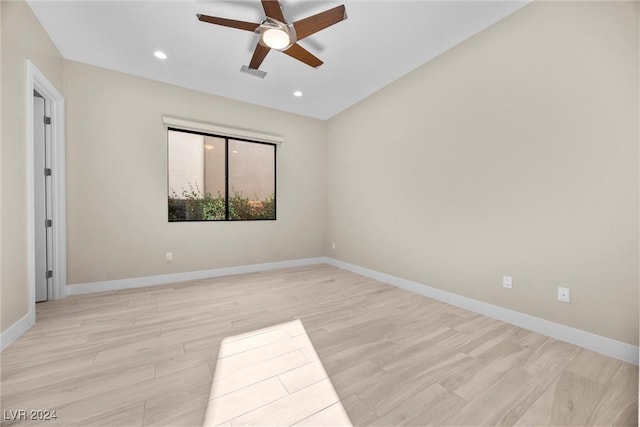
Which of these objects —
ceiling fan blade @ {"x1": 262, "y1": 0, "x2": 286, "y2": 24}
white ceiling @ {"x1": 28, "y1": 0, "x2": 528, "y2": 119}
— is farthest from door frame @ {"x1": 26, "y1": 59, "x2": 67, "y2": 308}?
ceiling fan blade @ {"x1": 262, "y1": 0, "x2": 286, "y2": 24}

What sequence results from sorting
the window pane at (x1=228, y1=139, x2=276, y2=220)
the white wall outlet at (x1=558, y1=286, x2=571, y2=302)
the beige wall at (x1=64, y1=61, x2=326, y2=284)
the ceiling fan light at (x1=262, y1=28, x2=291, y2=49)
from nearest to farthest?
the white wall outlet at (x1=558, y1=286, x2=571, y2=302), the ceiling fan light at (x1=262, y1=28, x2=291, y2=49), the beige wall at (x1=64, y1=61, x2=326, y2=284), the window pane at (x1=228, y1=139, x2=276, y2=220)

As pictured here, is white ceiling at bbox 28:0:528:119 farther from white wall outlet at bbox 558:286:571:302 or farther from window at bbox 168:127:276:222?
white wall outlet at bbox 558:286:571:302

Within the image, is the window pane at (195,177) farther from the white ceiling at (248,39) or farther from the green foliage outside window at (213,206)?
the white ceiling at (248,39)

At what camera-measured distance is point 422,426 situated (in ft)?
3.91

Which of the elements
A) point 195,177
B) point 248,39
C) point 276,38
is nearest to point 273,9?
point 276,38

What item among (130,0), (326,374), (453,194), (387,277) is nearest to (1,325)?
(326,374)

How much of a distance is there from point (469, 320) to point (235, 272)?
3.19 m

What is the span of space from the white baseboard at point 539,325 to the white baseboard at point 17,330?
366 cm

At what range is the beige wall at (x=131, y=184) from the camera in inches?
120

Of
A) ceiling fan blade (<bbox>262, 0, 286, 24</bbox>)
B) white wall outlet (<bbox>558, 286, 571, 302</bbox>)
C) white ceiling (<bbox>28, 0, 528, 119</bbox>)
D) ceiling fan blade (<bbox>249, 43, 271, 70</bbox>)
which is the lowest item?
white wall outlet (<bbox>558, 286, 571, 302</bbox>)

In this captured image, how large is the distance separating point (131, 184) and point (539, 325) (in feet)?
15.3

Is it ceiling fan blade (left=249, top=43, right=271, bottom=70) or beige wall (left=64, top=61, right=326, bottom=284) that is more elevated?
ceiling fan blade (left=249, top=43, right=271, bottom=70)

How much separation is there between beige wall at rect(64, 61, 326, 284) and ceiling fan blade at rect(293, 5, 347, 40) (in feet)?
7.42

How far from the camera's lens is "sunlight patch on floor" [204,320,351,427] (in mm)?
1237
